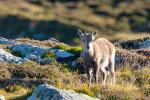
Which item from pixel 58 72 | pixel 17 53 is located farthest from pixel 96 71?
pixel 17 53

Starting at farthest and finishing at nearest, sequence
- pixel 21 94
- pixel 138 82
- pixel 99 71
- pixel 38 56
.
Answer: pixel 38 56, pixel 99 71, pixel 138 82, pixel 21 94

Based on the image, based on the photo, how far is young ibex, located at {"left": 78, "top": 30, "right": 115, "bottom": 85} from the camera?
20453mm

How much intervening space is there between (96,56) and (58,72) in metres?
1.68

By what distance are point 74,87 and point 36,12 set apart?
129 meters

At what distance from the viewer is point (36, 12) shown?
147 metres

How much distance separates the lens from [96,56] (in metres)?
20.8

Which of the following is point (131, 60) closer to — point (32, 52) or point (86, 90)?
point (32, 52)

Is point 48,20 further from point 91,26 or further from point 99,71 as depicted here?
point 99,71

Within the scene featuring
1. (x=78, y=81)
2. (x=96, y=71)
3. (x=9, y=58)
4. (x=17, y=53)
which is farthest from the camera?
(x=17, y=53)

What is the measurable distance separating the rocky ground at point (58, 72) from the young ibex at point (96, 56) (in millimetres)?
513

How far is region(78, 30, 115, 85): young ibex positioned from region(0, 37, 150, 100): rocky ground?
0.51 m

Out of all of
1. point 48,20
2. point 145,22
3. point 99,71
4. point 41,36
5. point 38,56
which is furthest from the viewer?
point 145,22

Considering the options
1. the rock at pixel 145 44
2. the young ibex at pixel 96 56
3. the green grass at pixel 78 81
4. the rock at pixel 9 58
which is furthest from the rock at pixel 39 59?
the rock at pixel 145 44

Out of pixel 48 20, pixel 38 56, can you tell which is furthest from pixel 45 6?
pixel 38 56
